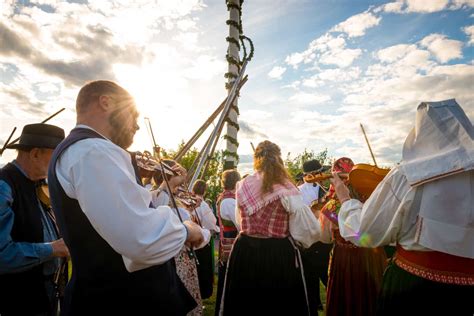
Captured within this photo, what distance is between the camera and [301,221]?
11.4 feet

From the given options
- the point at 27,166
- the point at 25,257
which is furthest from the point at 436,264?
the point at 27,166

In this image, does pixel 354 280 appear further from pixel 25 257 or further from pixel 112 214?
pixel 25 257

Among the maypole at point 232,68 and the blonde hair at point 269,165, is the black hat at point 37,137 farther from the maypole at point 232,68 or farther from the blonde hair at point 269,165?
the maypole at point 232,68

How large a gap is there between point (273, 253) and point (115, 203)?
260 cm

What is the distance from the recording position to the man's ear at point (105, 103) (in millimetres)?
1656

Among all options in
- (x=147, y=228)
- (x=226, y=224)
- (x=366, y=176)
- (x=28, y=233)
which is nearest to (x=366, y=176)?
(x=366, y=176)

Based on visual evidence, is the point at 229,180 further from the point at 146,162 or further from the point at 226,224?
the point at 146,162

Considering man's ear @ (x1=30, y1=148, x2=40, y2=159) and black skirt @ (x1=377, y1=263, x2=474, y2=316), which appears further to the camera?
man's ear @ (x1=30, y1=148, x2=40, y2=159)

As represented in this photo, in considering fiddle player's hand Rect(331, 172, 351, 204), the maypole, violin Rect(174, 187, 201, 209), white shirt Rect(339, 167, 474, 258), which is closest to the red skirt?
fiddle player's hand Rect(331, 172, 351, 204)

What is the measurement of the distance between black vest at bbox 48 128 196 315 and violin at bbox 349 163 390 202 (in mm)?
1761

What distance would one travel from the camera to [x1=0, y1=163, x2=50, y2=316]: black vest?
6.79ft

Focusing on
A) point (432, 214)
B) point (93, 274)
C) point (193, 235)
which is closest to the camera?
point (93, 274)

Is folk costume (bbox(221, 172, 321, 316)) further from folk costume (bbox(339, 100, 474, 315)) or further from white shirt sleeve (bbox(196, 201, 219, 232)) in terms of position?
white shirt sleeve (bbox(196, 201, 219, 232))

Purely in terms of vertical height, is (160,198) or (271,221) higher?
(160,198)
